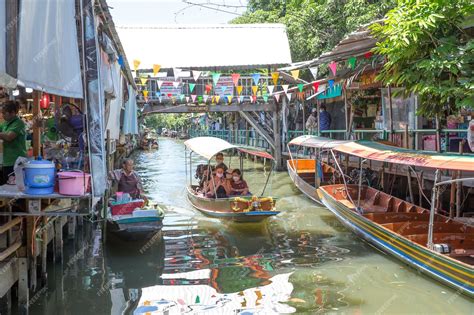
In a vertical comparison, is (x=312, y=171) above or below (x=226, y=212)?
above

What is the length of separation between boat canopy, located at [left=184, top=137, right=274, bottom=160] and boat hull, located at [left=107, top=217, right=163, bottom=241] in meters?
2.94

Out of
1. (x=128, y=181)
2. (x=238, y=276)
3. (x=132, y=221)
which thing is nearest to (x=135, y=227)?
(x=132, y=221)

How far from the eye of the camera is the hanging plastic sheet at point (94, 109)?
16.9 feet

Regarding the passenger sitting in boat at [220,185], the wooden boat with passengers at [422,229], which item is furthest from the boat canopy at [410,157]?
the passenger sitting in boat at [220,185]

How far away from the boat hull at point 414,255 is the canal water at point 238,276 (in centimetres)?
17

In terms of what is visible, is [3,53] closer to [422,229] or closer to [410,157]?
[410,157]

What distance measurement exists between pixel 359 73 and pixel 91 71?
7714mm

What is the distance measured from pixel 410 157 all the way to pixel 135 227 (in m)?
4.87

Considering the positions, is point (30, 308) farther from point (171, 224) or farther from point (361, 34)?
point (361, 34)

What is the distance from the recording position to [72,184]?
16.4 feet

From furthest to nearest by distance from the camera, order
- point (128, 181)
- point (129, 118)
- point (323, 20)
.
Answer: point (323, 20) → point (129, 118) → point (128, 181)

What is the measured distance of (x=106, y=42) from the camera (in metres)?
7.82

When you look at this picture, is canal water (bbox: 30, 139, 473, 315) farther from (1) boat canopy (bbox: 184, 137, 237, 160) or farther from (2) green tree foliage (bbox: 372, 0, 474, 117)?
(2) green tree foliage (bbox: 372, 0, 474, 117)

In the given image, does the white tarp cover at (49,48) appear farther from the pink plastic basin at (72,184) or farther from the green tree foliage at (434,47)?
the green tree foliage at (434,47)
